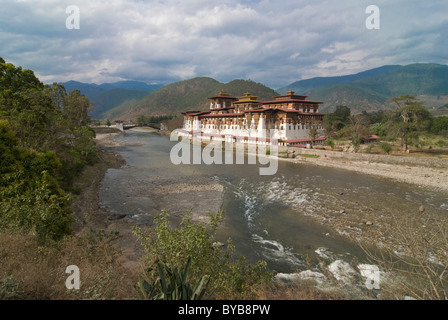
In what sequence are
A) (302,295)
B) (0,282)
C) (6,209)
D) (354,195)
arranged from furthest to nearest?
(354,195) → (6,209) → (302,295) → (0,282)

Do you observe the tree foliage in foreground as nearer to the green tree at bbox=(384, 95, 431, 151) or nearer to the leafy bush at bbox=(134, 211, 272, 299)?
the leafy bush at bbox=(134, 211, 272, 299)

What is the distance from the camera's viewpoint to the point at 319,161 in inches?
1251

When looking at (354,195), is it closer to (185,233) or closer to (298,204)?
(298,204)

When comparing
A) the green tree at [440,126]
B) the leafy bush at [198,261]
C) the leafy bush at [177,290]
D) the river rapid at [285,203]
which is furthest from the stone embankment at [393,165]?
the green tree at [440,126]

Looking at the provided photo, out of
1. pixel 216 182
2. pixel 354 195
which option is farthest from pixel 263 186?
pixel 354 195

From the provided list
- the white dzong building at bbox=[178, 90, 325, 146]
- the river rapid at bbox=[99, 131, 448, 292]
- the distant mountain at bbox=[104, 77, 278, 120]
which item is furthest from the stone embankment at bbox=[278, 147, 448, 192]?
the distant mountain at bbox=[104, 77, 278, 120]

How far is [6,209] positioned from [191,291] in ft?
24.1

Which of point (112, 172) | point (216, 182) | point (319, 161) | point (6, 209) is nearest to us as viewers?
point (6, 209)

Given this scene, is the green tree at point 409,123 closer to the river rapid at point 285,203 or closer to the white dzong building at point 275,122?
the river rapid at point 285,203

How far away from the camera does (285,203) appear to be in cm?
1723

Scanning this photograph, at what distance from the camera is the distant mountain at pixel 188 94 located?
5341 inches

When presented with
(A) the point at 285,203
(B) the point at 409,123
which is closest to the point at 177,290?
(A) the point at 285,203

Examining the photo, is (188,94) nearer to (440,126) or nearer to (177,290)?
(440,126)

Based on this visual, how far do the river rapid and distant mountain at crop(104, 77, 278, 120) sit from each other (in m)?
105
